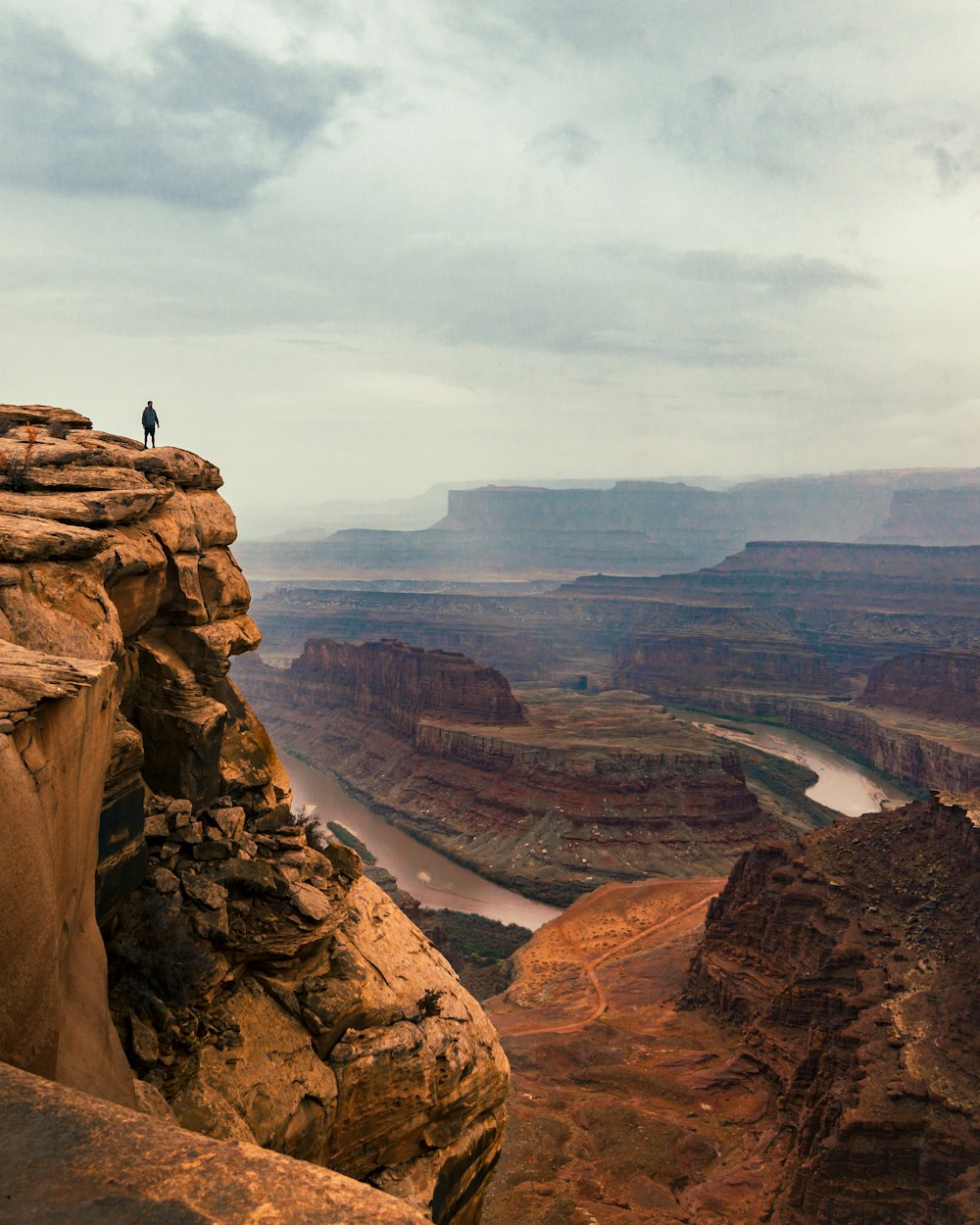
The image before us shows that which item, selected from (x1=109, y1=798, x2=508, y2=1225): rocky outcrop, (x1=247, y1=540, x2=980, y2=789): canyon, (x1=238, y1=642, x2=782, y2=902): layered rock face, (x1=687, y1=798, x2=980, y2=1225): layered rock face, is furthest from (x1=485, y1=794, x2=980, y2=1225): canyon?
(x1=247, y1=540, x2=980, y2=789): canyon

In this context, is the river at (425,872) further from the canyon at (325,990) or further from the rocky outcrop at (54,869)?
the rocky outcrop at (54,869)

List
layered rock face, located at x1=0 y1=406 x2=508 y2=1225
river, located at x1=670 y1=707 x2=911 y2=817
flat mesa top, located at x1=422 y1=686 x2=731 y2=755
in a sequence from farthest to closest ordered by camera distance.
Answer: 1. river, located at x1=670 y1=707 x2=911 y2=817
2. flat mesa top, located at x1=422 y1=686 x2=731 y2=755
3. layered rock face, located at x1=0 y1=406 x2=508 y2=1225

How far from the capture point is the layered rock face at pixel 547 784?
7544 cm

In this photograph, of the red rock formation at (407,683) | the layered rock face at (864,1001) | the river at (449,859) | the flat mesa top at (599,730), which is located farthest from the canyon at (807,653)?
the layered rock face at (864,1001)

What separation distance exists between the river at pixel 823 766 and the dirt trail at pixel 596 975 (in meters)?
34.7

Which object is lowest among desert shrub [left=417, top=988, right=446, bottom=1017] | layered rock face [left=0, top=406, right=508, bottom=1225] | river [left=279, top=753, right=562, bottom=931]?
river [left=279, top=753, right=562, bottom=931]

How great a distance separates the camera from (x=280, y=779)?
14586mm

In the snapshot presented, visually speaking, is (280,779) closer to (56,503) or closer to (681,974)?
(56,503)

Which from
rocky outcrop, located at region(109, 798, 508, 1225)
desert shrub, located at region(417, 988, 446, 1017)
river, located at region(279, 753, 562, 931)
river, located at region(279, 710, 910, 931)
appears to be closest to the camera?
rocky outcrop, located at region(109, 798, 508, 1225)

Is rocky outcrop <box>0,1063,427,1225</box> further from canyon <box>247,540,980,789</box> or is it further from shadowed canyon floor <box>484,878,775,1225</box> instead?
canyon <box>247,540,980,789</box>

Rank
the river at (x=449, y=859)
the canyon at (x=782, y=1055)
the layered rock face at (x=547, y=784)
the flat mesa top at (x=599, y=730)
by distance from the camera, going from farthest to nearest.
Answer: the flat mesa top at (x=599, y=730) < the layered rock face at (x=547, y=784) < the river at (x=449, y=859) < the canyon at (x=782, y=1055)

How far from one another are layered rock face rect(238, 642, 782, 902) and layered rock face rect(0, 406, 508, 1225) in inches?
2342

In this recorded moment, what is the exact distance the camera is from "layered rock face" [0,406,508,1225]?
7.67 m

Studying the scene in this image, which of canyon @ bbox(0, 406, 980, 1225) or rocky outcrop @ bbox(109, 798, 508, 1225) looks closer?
canyon @ bbox(0, 406, 980, 1225)
